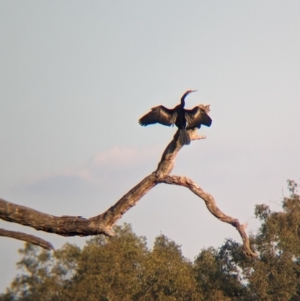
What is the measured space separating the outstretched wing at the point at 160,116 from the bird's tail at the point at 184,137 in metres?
1.81

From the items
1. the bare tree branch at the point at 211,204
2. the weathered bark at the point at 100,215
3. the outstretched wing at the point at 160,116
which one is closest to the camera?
the weathered bark at the point at 100,215

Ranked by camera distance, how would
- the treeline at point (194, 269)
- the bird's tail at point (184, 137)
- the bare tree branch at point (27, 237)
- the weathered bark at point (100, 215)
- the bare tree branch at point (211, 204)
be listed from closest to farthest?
→ the bare tree branch at point (27, 237)
the weathered bark at point (100, 215)
the bare tree branch at point (211, 204)
the bird's tail at point (184, 137)
the treeline at point (194, 269)

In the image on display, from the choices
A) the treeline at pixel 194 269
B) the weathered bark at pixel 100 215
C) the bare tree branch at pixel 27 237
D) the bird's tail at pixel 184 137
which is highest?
the treeline at pixel 194 269

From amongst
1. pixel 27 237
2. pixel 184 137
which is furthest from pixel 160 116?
pixel 27 237

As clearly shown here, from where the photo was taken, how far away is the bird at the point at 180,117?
1393 cm

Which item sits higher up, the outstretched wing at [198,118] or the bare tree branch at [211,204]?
the outstretched wing at [198,118]

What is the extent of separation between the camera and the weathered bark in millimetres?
9586

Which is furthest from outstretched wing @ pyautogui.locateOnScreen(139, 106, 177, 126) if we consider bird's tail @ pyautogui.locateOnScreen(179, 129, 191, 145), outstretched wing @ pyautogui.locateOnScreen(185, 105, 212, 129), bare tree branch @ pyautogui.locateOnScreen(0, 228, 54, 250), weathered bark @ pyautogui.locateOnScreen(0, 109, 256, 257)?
bare tree branch @ pyautogui.locateOnScreen(0, 228, 54, 250)

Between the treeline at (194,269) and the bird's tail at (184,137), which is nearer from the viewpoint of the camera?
the bird's tail at (184,137)

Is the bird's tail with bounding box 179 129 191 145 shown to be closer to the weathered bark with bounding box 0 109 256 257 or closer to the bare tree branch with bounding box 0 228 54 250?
the weathered bark with bounding box 0 109 256 257

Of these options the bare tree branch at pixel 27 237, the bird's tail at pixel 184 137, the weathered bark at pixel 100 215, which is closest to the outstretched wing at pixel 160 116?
the bird's tail at pixel 184 137

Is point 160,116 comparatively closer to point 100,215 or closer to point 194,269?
point 100,215

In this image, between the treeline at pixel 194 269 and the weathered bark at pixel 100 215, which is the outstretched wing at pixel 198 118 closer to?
the weathered bark at pixel 100 215

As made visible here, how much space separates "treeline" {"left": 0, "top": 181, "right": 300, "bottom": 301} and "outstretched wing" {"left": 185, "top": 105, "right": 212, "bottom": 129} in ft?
62.5
